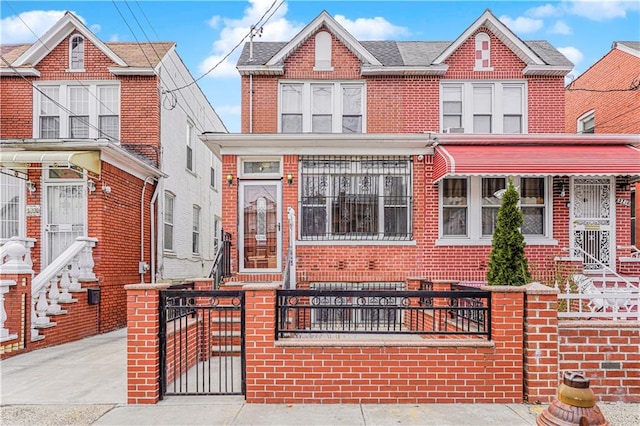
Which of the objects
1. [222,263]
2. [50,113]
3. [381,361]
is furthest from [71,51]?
[381,361]

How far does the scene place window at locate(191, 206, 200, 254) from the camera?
16.2 meters

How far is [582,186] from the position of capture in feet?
33.1

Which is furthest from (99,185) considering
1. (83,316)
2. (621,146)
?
(621,146)

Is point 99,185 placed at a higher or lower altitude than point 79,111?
lower

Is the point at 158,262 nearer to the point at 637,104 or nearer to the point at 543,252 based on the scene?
the point at 543,252

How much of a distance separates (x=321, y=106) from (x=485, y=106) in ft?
13.6

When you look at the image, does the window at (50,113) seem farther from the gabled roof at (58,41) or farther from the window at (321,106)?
the window at (321,106)

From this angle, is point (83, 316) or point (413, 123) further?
point (413, 123)

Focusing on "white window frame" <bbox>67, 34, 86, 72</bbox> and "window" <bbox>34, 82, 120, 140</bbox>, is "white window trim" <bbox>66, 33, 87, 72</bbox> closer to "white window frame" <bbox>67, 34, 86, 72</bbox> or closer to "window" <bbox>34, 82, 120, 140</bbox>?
"white window frame" <bbox>67, 34, 86, 72</bbox>

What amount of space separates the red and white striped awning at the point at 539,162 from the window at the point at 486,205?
2.81 ft

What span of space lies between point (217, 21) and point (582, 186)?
31.2 feet

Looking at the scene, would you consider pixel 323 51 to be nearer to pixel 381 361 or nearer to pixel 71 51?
pixel 71 51

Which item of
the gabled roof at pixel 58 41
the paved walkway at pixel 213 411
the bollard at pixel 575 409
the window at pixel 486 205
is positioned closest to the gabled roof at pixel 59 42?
the gabled roof at pixel 58 41

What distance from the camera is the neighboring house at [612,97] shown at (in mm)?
13891
